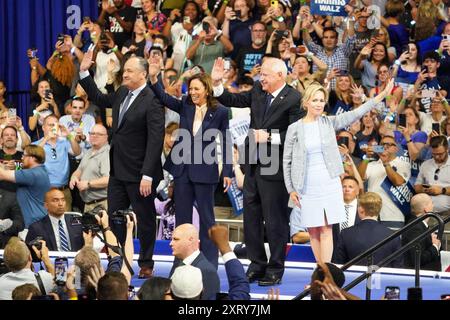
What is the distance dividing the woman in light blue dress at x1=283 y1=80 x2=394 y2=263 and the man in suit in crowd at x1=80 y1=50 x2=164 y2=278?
109 centimetres

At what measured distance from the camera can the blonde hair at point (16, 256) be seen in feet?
27.5

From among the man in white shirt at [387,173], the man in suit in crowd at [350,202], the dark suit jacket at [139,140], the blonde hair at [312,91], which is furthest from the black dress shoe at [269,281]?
the man in white shirt at [387,173]

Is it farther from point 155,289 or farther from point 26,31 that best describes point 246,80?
point 155,289

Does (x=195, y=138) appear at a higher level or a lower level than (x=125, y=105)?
lower

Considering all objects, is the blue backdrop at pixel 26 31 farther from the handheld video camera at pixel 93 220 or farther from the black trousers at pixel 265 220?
the handheld video camera at pixel 93 220

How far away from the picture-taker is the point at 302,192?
959 cm

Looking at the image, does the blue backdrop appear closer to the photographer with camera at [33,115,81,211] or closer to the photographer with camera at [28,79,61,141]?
the photographer with camera at [28,79,61,141]

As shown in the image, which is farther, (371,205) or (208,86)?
(371,205)

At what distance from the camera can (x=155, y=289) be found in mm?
7262

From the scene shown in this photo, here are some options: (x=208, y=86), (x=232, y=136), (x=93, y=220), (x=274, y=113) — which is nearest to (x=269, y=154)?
(x=274, y=113)

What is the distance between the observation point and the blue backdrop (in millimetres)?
15633

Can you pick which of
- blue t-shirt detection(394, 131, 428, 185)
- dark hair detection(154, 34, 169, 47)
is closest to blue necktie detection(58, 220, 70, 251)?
blue t-shirt detection(394, 131, 428, 185)

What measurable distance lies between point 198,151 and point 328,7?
4296 mm

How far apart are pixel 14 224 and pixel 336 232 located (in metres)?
3.15
